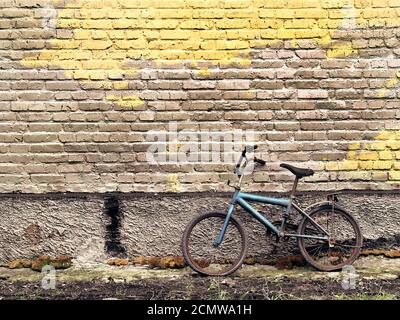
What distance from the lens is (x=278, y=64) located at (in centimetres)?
519

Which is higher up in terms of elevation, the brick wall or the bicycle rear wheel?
the brick wall

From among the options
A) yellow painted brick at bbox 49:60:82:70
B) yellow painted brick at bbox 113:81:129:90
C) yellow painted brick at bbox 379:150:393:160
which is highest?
yellow painted brick at bbox 49:60:82:70

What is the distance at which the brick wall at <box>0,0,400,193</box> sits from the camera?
5148mm

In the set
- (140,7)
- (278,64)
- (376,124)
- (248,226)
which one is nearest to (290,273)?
(248,226)

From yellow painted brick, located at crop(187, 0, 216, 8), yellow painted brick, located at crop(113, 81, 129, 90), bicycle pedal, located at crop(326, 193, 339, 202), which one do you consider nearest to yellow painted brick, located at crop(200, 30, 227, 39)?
yellow painted brick, located at crop(187, 0, 216, 8)

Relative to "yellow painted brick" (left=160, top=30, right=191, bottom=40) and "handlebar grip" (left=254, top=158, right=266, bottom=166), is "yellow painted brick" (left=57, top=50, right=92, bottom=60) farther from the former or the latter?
"handlebar grip" (left=254, top=158, right=266, bottom=166)

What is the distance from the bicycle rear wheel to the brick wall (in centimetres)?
32

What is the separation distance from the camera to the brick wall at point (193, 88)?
16.9 feet

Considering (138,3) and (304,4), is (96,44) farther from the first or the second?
(304,4)

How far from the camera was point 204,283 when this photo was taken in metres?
4.77

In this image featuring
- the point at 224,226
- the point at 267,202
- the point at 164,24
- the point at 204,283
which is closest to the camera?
the point at 204,283

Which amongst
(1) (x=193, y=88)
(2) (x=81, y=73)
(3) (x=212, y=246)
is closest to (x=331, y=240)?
(3) (x=212, y=246)

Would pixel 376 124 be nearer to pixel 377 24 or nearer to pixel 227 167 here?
pixel 377 24

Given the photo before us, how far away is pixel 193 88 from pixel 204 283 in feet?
6.10
